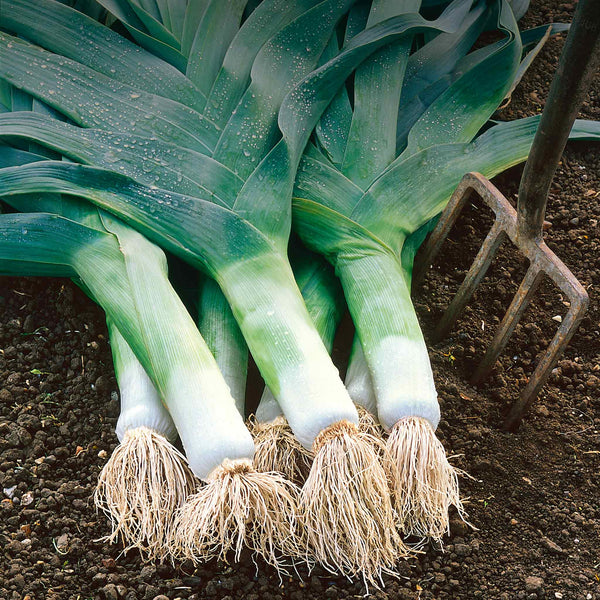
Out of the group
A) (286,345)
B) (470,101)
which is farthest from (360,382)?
(470,101)

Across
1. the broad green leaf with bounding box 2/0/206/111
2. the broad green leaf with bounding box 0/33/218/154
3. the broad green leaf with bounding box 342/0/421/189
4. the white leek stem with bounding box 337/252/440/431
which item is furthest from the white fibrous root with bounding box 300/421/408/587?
the broad green leaf with bounding box 2/0/206/111

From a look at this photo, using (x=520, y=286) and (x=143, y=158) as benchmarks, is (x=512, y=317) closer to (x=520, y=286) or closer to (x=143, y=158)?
(x=520, y=286)

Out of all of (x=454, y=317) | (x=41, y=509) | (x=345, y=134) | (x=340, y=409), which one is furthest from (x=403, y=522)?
(x=345, y=134)

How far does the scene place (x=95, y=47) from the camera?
196 centimetres

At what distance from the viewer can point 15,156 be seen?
6.13 feet

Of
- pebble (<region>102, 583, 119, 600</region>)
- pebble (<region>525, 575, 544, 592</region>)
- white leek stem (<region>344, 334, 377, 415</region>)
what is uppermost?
white leek stem (<region>344, 334, 377, 415</region>)

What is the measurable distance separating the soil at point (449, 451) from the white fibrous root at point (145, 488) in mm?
53

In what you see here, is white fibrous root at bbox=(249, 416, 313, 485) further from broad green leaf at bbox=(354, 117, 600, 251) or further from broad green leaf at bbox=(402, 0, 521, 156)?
broad green leaf at bbox=(402, 0, 521, 156)

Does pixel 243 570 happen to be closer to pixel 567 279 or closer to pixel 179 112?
pixel 567 279

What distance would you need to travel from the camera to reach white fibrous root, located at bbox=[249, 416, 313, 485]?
151cm

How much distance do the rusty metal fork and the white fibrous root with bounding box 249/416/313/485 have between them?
550 mm

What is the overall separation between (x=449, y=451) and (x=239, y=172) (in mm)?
860

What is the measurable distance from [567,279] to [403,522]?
2.19 feet

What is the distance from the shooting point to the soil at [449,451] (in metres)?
1.45
